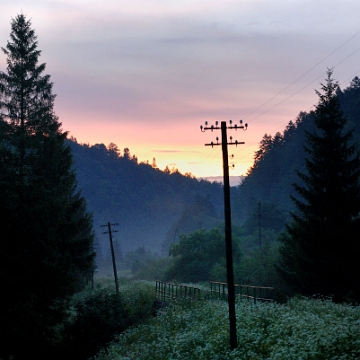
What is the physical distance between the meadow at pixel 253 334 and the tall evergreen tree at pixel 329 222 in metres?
5.77

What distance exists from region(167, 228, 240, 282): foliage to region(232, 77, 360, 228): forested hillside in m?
40.5

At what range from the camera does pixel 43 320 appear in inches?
1228

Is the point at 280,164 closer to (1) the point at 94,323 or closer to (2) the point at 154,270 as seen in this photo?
(2) the point at 154,270

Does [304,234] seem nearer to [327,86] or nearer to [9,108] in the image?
[327,86]

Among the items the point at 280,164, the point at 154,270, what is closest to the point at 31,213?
the point at 154,270

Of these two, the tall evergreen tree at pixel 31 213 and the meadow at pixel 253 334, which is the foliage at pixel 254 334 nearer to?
the meadow at pixel 253 334

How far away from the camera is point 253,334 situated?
2122 cm

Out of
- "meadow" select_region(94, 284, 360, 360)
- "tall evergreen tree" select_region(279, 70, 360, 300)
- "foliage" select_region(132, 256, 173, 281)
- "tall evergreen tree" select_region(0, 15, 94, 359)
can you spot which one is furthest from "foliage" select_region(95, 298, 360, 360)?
"foliage" select_region(132, 256, 173, 281)

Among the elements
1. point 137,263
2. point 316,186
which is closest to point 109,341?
point 316,186

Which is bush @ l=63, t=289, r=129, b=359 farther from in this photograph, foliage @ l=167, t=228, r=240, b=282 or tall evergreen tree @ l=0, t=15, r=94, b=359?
foliage @ l=167, t=228, r=240, b=282

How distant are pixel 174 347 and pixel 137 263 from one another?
113m

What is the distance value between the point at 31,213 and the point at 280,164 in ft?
389

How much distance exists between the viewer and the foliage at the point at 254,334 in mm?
17453

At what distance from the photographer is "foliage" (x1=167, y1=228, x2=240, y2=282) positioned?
263ft
